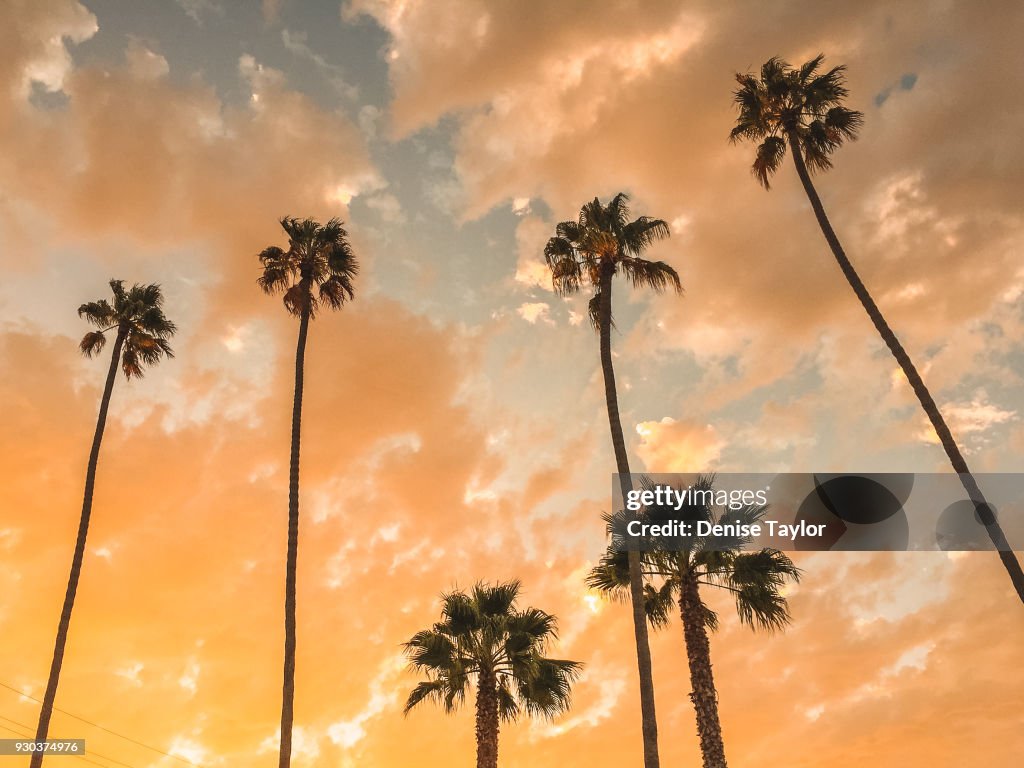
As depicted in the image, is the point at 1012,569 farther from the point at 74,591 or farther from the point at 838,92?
the point at 74,591

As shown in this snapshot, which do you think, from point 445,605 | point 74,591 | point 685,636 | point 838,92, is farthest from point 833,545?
point 74,591

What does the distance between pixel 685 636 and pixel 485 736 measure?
8.16 m

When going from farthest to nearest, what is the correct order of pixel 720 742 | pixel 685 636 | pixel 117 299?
1. pixel 117 299
2. pixel 685 636
3. pixel 720 742

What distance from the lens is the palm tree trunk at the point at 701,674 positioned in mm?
20281

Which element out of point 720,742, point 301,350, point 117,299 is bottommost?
point 720,742

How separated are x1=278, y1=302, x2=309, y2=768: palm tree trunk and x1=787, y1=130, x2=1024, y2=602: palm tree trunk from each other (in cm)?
2011

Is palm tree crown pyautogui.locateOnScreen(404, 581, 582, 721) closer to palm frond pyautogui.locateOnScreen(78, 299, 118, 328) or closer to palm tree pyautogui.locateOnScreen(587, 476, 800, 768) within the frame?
palm tree pyautogui.locateOnScreen(587, 476, 800, 768)

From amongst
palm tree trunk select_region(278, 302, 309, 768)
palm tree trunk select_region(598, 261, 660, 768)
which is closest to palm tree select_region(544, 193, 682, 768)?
palm tree trunk select_region(598, 261, 660, 768)

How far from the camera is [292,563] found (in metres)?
22.9

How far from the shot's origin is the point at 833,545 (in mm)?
24922

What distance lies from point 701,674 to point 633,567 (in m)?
4.07

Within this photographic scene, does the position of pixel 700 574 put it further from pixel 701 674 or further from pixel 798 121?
pixel 798 121

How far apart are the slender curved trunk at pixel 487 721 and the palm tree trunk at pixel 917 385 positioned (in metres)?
16.7

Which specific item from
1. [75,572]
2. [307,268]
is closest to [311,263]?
[307,268]
